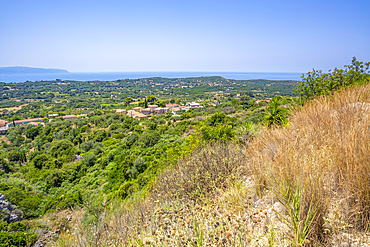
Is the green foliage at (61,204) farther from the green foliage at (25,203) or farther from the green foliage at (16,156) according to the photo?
the green foliage at (16,156)

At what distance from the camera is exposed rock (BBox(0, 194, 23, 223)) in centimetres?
862

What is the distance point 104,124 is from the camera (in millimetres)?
43000

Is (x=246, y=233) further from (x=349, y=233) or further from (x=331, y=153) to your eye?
(x=331, y=153)

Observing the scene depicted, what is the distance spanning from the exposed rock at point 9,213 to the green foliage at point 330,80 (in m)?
13.7

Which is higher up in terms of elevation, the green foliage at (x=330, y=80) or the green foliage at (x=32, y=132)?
the green foliage at (x=330, y=80)

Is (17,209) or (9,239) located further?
(17,209)

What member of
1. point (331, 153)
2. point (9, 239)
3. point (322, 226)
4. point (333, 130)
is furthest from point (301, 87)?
point (9, 239)

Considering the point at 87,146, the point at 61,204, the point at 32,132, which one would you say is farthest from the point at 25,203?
the point at 32,132

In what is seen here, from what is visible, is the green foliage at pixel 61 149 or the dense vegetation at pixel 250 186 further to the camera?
the green foliage at pixel 61 149

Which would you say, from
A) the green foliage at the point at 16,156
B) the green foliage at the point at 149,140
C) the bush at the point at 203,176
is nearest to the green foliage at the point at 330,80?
the bush at the point at 203,176

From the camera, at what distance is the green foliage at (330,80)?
18.1 feet

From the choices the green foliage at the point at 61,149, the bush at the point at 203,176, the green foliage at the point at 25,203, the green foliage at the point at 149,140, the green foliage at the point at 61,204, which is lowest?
the green foliage at the point at 61,149

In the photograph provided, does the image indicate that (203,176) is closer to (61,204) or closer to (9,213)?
(61,204)

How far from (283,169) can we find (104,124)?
1810 inches
